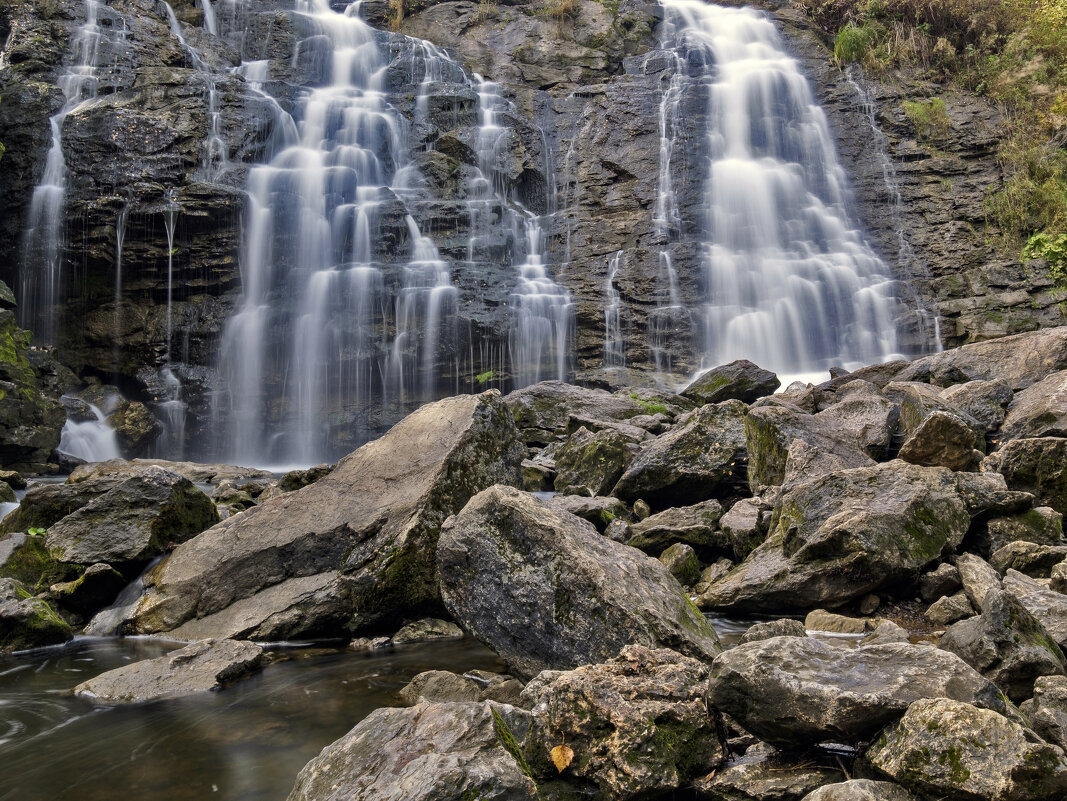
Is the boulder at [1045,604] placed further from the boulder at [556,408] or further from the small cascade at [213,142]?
the small cascade at [213,142]

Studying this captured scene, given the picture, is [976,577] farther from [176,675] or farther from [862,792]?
[176,675]

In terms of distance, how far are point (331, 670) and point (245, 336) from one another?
673 inches

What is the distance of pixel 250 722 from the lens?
4121 mm

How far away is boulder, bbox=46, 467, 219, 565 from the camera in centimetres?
652

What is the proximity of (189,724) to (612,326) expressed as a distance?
57.7 ft

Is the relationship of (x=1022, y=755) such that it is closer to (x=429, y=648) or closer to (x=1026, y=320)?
(x=429, y=648)

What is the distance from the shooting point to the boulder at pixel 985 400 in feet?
26.0

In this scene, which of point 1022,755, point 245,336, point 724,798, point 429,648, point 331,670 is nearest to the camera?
point 1022,755

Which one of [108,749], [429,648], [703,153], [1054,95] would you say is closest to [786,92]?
[703,153]

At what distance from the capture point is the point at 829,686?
2.69 metres

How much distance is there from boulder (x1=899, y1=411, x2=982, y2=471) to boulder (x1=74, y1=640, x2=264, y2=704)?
A: 19.7 feet

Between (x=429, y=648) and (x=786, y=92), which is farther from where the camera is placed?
(x=786, y=92)

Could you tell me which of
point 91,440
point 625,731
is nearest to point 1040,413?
point 625,731

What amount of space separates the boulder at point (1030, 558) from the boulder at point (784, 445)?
1.94m
